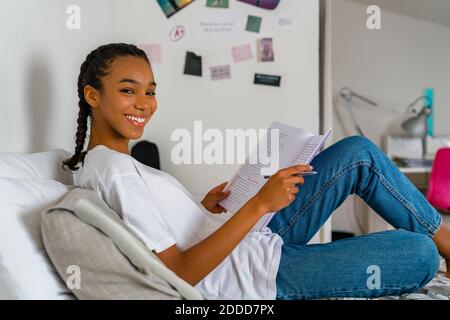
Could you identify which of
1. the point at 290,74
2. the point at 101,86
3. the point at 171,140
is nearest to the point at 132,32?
the point at 171,140

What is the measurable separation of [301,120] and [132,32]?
2.61 ft

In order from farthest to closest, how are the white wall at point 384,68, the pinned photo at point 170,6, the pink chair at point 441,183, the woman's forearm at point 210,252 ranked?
1. the white wall at point 384,68
2. the pink chair at point 441,183
3. the pinned photo at point 170,6
4. the woman's forearm at point 210,252

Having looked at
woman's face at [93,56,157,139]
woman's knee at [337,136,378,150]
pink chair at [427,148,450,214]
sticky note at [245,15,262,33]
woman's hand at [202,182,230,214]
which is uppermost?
sticky note at [245,15,262,33]

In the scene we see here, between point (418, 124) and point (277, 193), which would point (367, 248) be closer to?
point (277, 193)

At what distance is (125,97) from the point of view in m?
0.98

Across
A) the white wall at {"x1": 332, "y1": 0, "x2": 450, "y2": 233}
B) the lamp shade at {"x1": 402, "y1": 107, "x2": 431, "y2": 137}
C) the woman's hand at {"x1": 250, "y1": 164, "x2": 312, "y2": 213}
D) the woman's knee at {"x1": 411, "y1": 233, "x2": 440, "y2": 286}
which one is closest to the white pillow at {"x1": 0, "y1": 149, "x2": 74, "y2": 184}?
the woman's hand at {"x1": 250, "y1": 164, "x2": 312, "y2": 213}

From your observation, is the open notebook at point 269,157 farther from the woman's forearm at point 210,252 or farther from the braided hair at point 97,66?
the braided hair at point 97,66

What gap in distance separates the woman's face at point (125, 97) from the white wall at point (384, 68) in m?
1.92

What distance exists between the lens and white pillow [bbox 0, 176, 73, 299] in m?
0.68

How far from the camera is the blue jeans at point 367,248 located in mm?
844

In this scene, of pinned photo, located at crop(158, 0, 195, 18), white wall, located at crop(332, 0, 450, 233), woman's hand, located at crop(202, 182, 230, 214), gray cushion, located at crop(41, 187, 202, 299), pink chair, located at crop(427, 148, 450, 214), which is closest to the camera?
Answer: gray cushion, located at crop(41, 187, 202, 299)

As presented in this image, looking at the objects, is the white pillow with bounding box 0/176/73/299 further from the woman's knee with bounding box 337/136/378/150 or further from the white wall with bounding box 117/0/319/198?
the white wall with bounding box 117/0/319/198

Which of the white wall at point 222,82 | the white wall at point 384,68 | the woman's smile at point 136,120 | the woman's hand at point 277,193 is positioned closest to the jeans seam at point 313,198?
the woman's hand at point 277,193

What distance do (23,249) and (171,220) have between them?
29cm
